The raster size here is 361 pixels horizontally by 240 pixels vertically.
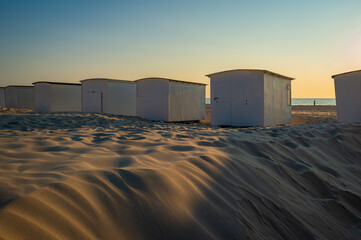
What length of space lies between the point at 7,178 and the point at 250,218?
175cm

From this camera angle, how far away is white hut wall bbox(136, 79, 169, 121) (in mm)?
15156

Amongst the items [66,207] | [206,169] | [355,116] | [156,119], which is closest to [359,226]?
[206,169]

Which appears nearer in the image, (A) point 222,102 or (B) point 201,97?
(A) point 222,102

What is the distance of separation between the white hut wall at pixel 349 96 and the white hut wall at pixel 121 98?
1308cm

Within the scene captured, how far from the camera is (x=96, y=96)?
1736cm

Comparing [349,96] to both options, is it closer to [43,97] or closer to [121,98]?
[121,98]

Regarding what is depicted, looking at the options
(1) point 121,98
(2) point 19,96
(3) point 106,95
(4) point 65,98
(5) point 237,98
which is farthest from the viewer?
(2) point 19,96

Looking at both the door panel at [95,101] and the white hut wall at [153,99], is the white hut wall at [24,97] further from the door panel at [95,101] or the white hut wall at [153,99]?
the white hut wall at [153,99]

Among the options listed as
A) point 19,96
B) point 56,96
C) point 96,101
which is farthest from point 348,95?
point 19,96

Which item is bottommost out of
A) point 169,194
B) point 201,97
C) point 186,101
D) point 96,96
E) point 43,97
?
point 169,194

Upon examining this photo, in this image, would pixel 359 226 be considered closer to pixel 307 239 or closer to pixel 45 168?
pixel 307 239

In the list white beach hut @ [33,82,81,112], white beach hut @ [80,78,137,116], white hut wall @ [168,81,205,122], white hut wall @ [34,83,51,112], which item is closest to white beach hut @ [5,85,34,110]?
white beach hut @ [33,82,81,112]

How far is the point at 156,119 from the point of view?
1534cm

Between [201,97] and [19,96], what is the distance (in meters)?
17.7
